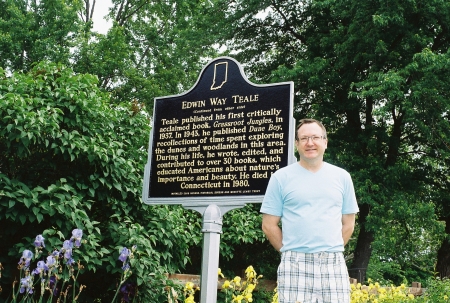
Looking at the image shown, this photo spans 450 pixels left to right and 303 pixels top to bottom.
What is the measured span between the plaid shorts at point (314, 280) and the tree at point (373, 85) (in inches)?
390

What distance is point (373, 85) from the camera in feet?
45.0

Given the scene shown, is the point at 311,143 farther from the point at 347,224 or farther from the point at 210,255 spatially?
the point at 210,255

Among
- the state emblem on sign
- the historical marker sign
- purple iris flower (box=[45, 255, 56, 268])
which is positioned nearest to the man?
purple iris flower (box=[45, 255, 56, 268])

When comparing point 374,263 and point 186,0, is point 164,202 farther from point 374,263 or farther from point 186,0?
point 186,0

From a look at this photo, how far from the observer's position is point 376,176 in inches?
565

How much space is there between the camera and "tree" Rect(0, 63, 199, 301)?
6.29 m

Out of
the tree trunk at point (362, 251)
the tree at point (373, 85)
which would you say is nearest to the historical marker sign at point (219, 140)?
the tree at point (373, 85)

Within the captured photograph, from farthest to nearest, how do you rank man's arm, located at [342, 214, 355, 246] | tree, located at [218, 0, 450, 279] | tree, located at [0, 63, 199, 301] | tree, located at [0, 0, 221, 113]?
tree, located at [0, 0, 221, 113] → tree, located at [218, 0, 450, 279] → tree, located at [0, 63, 199, 301] → man's arm, located at [342, 214, 355, 246]

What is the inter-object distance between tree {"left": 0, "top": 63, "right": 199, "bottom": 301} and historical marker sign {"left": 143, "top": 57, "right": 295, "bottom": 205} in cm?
62

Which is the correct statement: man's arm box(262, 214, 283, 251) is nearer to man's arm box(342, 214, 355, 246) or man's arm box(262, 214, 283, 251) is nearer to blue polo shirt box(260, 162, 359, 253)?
blue polo shirt box(260, 162, 359, 253)

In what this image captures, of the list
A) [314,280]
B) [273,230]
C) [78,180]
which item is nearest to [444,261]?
[78,180]

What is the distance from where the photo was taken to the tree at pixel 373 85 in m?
13.4

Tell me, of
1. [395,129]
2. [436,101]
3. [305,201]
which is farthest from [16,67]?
[305,201]

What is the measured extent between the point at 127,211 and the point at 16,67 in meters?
15.2
